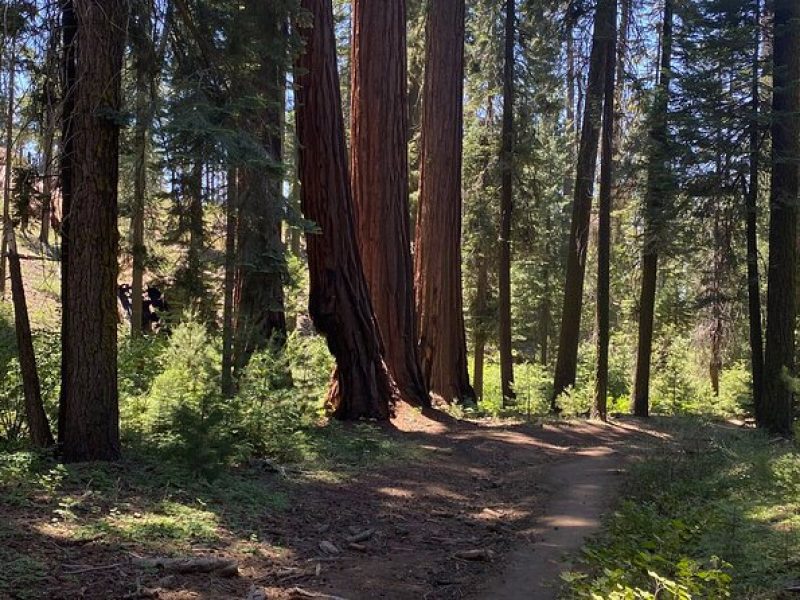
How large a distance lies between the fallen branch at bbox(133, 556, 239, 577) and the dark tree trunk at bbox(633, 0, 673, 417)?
1310 centimetres

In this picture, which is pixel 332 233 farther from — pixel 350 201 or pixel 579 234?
pixel 579 234

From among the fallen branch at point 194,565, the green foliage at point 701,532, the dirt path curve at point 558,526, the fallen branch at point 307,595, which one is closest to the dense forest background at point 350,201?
the fallen branch at point 194,565

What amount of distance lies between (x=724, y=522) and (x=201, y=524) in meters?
4.40

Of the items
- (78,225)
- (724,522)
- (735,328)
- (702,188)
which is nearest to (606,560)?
(724,522)

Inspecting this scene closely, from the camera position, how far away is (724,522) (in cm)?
591

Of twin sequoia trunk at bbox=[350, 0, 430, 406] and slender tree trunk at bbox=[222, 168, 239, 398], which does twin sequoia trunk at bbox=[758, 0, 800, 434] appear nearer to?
twin sequoia trunk at bbox=[350, 0, 430, 406]

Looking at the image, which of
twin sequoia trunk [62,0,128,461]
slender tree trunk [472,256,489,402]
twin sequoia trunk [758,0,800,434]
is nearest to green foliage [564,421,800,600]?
twin sequoia trunk [758,0,800,434]

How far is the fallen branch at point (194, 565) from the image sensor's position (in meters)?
4.40

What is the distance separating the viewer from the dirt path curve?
4.85 metres

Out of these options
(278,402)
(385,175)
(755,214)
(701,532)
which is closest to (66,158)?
(278,402)

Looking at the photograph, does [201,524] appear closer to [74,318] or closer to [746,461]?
[74,318]

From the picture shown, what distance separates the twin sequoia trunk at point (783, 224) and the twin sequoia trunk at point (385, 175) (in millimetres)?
6584

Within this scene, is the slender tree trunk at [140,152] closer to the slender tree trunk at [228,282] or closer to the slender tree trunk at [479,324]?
the slender tree trunk at [228,282]

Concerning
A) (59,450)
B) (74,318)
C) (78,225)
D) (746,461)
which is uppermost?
(78,225)
